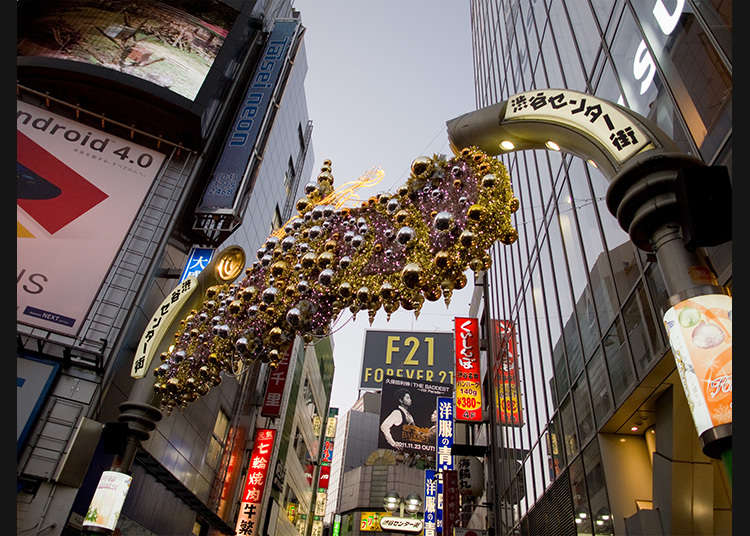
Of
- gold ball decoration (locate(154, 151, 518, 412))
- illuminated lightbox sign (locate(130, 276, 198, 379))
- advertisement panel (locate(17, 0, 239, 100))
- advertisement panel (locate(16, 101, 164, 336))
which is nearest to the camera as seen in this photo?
gold ball decoration (locate(154, 151, 518, 412))

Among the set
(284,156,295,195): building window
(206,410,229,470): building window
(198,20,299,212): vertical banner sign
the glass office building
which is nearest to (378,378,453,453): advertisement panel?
(206,410,229,470): building window

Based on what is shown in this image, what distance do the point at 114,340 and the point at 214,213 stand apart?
5.81m

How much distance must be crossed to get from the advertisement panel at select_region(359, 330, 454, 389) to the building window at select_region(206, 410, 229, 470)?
21.8 meters

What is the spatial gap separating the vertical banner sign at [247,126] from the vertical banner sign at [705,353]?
16.5 m

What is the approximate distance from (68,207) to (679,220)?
17.1 metres

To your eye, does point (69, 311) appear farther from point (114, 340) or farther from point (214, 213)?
point (214, 213)

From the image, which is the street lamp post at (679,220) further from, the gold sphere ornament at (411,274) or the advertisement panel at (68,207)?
the advertisement panel at (68,207)

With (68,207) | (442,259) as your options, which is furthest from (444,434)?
(68,207)

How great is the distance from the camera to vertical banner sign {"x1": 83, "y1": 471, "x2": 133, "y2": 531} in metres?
10.9

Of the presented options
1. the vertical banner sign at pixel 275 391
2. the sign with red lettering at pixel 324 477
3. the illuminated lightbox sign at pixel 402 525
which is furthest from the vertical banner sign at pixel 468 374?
the sign with red lettering at pixel 324 477

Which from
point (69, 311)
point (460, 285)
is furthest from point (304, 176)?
point (460, 285)

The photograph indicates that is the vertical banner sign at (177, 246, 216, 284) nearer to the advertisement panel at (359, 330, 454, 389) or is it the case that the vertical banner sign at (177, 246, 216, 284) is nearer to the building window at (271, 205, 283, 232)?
the building window at (271, 205, 283, 232)

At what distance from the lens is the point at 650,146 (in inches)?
182

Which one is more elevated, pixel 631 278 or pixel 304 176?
pixel 304 176
